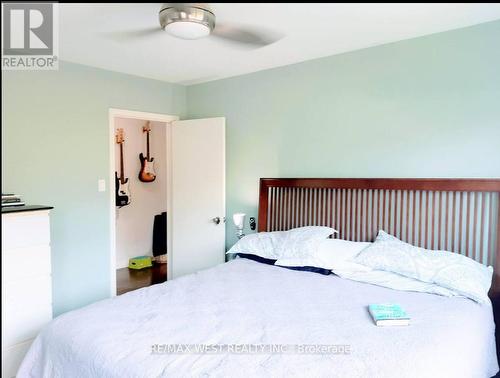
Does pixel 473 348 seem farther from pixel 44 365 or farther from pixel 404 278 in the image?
pixel 44 365

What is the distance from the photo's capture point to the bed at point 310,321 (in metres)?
1.54

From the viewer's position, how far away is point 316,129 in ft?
10.9

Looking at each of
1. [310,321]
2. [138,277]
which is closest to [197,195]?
[138,277]

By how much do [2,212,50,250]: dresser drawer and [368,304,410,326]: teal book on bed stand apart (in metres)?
2.20

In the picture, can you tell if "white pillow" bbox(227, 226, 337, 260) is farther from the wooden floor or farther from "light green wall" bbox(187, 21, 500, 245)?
the wooden floor

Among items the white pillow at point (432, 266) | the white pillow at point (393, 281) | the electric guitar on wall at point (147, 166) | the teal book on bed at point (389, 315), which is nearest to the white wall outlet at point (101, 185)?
the electric guitar on wall at point (147, 166)

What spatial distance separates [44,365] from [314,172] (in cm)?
234

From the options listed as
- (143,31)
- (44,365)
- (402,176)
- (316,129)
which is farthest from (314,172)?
(44,365)

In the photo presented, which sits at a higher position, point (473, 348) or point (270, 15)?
point (270, 15)

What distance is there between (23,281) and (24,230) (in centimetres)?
34

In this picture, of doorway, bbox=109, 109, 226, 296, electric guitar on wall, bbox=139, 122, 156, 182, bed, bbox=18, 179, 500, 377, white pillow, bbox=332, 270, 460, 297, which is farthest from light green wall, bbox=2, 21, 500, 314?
electric guitar on wall, bbox=139, 122, 156, 182

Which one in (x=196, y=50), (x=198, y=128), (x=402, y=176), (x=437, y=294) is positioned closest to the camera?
(x=437, y=294)

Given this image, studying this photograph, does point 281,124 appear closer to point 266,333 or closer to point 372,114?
A: point 372,114

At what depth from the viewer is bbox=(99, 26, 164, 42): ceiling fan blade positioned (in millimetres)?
2586
